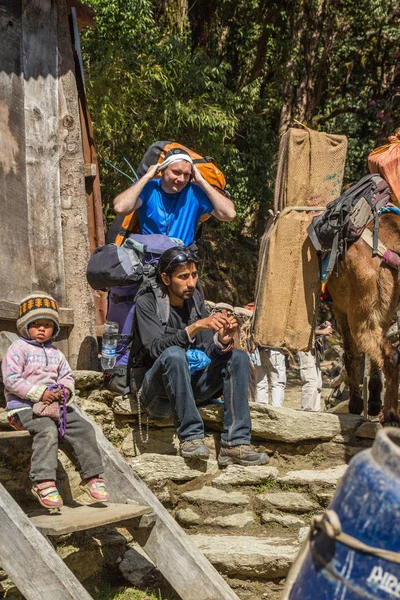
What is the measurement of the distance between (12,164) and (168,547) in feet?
9.56

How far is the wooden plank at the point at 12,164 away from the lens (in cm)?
569

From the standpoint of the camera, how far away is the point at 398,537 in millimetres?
2020

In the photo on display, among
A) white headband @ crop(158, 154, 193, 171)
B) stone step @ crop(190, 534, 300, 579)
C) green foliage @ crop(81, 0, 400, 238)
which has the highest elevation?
green foliage @ crop(81, 0, 400, 238)

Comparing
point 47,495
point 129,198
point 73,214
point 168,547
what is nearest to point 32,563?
point 47,495

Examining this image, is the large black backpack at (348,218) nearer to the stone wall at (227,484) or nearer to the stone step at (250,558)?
the stone wall at (227,484)

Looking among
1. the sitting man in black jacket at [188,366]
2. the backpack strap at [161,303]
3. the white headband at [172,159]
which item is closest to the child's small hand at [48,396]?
the sitting man in black jacket at [188,366]

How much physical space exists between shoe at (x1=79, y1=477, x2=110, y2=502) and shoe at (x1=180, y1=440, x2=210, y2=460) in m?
0.74

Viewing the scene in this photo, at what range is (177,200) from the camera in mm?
6004

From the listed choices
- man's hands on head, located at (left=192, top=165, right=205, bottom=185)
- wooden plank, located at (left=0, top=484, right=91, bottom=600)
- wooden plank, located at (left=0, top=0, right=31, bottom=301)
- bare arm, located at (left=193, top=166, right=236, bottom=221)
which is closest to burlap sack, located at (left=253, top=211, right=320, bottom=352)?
bare arm, located at (left=193, top=166, right=236, bottom=221)

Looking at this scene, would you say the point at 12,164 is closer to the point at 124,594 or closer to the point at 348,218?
the point at 348,218

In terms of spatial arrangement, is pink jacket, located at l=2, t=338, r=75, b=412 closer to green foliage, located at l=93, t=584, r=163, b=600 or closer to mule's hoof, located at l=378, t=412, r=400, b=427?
green foliage, located at l=93, t=584, r=163, b=600

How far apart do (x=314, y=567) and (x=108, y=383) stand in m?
3.71

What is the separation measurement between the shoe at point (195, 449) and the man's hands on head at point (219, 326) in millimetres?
652

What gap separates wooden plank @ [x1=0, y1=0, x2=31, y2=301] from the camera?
18.7 ft
